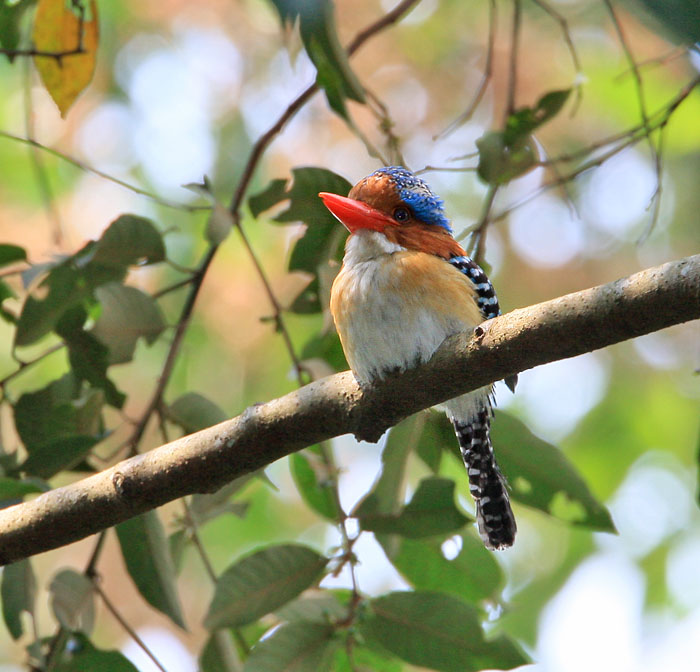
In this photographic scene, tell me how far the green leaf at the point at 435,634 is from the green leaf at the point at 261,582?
8.4 inches

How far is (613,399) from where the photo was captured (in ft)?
A: 18.8

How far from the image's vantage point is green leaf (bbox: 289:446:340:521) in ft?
8.58

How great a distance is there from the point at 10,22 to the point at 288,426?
5.06 feet

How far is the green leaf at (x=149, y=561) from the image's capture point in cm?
238

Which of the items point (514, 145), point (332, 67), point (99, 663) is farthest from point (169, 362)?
point (514, 145)

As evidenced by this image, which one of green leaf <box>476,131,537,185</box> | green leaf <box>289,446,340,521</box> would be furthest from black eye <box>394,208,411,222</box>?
green leaf <box>289,446,340,521</box>

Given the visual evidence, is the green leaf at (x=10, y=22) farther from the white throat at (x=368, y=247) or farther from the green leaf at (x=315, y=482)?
the green leaf at (x=315, y=482)

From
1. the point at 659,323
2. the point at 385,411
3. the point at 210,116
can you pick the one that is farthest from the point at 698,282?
the point at 210,116

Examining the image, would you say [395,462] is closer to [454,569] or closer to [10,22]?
[454,569]

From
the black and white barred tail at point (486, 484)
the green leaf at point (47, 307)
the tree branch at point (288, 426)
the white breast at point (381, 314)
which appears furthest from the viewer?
the black and white barred tail at point (486, 484)

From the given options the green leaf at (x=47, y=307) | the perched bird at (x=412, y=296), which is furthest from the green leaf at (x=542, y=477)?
the green leaf at (x=47, y=307)

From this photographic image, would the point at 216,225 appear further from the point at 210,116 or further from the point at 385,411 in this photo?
the point at 210,116

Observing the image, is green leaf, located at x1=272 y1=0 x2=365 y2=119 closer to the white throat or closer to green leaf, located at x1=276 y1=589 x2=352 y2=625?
the white throat

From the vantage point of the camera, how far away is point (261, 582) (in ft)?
7.79
